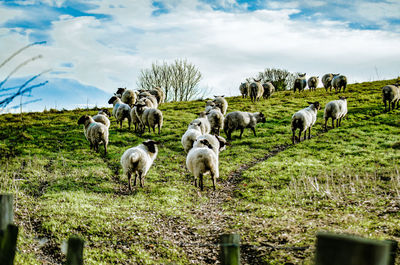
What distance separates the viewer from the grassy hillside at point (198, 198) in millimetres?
8148

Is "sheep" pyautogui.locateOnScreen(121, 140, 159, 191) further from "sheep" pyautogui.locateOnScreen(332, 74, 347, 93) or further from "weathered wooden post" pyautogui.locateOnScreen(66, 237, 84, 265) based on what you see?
"sheep" pyautogui.locateOnScreen(332, 74, 347, 93)

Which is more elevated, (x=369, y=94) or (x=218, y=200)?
(x=369, y=94)

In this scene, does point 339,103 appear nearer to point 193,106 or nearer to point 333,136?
point 333,136

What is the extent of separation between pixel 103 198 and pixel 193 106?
27.1 m

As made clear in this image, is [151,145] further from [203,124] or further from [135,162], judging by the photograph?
[203,124]

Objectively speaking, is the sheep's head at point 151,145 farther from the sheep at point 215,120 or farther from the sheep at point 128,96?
the sheep at point 128,96

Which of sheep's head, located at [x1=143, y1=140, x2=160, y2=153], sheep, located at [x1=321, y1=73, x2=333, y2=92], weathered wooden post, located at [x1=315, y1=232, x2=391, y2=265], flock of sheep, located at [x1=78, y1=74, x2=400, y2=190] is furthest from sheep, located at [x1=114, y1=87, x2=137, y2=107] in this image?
sheep, located at [x1=321, y1=73, x2=333, y2=92]

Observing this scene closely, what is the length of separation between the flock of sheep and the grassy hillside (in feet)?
3.44

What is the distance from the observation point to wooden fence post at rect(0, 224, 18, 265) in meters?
3.15

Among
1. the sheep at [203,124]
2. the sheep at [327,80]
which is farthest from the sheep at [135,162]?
the sheep at [327,80]

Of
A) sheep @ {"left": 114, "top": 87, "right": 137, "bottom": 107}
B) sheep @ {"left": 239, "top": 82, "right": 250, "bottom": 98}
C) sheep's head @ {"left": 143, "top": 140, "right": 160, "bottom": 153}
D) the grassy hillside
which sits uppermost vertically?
sheep @ {"left": 239, "top": 82, "right": 250, "bottom": 98}

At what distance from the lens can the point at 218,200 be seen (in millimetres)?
13070

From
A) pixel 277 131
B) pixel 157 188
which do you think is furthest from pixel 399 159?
pixel 157 188

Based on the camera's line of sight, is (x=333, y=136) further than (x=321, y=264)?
Yes
